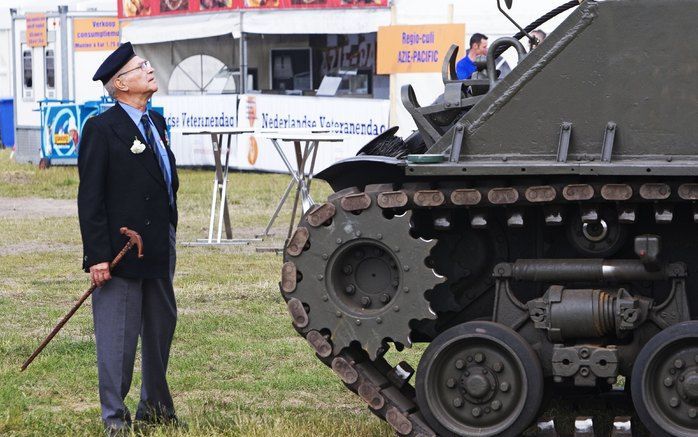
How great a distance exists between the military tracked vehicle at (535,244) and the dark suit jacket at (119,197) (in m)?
0.78

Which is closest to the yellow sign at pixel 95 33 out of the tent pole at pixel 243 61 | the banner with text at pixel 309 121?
the tent pole at pixel 243 61

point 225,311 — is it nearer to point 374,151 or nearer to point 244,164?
point 374,151

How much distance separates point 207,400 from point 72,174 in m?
18.0

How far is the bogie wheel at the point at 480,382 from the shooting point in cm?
673

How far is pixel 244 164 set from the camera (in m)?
27.0

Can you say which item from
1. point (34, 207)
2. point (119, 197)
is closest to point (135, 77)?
point (119, 197)

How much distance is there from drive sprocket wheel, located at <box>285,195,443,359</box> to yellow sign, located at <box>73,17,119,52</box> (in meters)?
25.7

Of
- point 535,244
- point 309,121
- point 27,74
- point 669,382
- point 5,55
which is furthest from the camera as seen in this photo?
point 5,55

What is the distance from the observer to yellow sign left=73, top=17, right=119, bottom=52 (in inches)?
1262

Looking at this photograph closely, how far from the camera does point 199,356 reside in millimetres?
9773

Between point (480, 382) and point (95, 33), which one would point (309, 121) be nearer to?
point (95, 33)

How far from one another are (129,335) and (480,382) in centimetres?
181

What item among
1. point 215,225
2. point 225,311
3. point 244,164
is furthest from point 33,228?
point 244,164

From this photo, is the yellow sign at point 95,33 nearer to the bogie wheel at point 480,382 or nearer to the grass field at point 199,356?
the grass field at point 199,356
